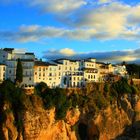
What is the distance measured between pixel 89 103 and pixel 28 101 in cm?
986

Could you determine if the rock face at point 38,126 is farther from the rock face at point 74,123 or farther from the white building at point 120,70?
the white building at point 120,70

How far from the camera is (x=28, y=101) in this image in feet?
166

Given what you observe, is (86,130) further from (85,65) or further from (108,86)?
(85,65)

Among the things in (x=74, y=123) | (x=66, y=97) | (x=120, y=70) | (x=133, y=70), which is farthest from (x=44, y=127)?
(x=133, y=70)

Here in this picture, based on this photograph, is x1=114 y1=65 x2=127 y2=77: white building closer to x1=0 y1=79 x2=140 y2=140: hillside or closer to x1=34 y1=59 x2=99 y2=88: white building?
x1=34 y1=59 x2=99 y2=88: white building

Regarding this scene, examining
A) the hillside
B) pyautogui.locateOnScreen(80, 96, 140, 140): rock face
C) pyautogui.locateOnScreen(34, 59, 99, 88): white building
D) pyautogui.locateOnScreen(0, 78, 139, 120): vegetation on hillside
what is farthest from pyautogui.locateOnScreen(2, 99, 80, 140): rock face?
pyautogui.locateOnScreen(34, 59, 99, 88): white building

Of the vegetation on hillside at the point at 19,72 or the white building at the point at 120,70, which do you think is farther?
the white building at the point at 120,70

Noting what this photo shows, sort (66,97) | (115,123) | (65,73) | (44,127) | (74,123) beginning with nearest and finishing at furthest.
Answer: (44,127) → (66,97) → (74,123) → (115,123) → (65,73)

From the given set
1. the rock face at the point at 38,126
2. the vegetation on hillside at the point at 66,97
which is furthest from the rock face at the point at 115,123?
the rock face at the point at 38,126

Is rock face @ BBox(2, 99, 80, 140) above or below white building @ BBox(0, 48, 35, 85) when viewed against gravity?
below

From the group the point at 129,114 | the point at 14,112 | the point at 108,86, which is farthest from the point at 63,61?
the point at 14,112

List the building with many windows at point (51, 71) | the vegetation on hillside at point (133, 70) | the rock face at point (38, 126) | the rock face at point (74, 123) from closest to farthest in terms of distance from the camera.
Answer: the rock face at point (38, 126), the rock face at point (74, 123), the building with many windows at point (51, 71), the vegetation on hillside at point (133, 70)

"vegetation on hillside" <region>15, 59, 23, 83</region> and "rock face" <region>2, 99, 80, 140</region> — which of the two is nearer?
"rock face" <region>2, 99, 80, 140</region>

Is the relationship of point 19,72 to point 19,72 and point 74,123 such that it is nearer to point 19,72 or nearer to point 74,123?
point 19,72
